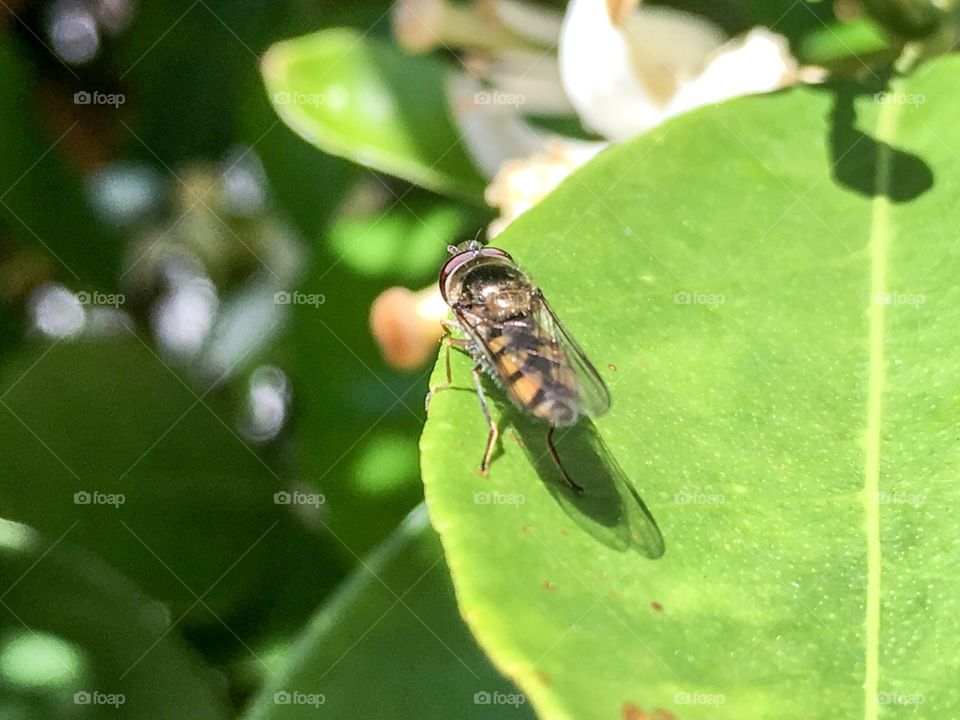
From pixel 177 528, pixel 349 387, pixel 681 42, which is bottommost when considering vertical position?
pixel 177 528

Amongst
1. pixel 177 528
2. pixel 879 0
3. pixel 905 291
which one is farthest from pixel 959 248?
pixel 177 528

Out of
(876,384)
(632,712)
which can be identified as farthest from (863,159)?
(632,712)

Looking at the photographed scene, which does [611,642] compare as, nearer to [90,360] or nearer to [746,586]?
[746,586]

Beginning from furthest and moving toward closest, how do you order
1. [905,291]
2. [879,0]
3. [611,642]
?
[879,0]
[905,291]
[611,642]

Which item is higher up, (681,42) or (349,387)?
(681,42)

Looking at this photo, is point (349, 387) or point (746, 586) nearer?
point (746, 586)

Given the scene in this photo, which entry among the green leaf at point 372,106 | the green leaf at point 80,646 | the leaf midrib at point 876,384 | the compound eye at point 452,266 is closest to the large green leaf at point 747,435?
the leaf midrib at point 876,384
